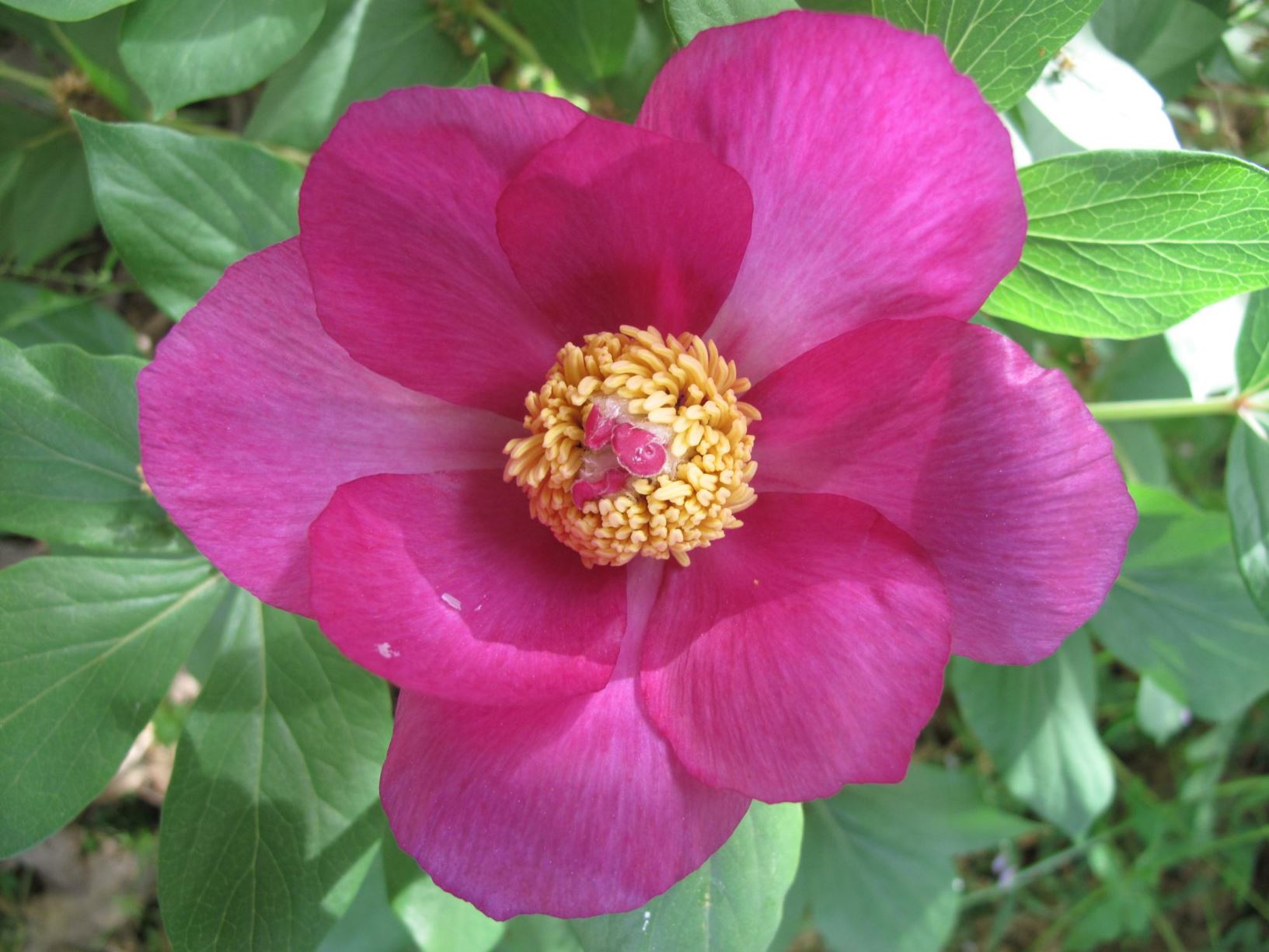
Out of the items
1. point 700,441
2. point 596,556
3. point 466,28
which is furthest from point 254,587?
point 466,28

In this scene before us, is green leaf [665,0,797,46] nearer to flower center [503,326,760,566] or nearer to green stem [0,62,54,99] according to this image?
flower center [503,326,760,566]

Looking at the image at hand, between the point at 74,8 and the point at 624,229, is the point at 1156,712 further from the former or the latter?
the point at 74,8

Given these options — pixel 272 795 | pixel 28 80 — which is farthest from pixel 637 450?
pixel 28 80

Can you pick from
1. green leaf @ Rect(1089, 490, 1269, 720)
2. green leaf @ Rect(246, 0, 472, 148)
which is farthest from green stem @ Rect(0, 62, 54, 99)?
green leaf @ Rect(1089, 490, 1269, 720)

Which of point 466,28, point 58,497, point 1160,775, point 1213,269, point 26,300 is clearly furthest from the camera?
point 1160,775

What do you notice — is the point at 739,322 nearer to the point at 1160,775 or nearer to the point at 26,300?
the point at 26,300
